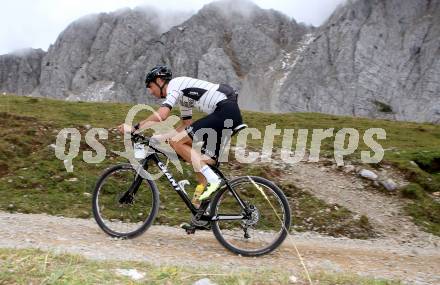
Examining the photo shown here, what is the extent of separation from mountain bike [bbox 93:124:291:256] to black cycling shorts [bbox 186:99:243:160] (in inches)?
9.7

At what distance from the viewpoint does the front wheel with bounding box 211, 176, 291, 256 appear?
8961mm

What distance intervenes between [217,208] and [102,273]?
3.34m

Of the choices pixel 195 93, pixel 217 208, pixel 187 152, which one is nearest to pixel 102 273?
pixel 217 208

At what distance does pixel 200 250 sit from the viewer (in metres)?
9.05

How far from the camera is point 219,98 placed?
9156 millimetres

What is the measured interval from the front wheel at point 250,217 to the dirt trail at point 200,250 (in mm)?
283

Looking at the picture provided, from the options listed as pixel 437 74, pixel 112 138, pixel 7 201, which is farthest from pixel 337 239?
pixel 437 74

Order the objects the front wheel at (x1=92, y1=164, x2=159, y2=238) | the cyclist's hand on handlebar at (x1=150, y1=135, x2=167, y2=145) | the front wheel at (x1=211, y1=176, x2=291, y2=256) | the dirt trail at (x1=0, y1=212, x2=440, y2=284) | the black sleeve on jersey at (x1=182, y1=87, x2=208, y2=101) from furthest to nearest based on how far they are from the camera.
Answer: the front wheel at (x1=92, y1=164, x2=159, y2=238), the cyclist's hand on handlebar at (x1=150, y1=135, x2=167, y2=145), the black sleeve on jersey at (x1=182, y1=87, x2=208, y2=101), the front wheel at (x1=211, y1=176, x2=291, y2=256), the dirt trail at (x1=0, y1=212, x2=440, y2=284)

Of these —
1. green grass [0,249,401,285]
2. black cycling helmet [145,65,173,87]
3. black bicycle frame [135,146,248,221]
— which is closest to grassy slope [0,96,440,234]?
black bicycle frame [135,146,248,221]

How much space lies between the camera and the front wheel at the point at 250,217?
896 cm

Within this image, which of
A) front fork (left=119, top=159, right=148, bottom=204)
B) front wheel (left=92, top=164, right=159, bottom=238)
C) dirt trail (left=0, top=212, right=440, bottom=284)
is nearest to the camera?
dirt trail (left=0, top=212, right=440, bottom=284)

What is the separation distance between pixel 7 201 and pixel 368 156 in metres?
12.6

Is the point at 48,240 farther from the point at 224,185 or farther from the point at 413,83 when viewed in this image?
the point at 413,83

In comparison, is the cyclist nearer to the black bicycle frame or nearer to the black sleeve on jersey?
the black sleeve on jersey
